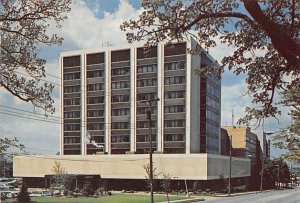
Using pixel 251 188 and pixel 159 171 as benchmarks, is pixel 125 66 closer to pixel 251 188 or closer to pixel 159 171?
pixel 159 171

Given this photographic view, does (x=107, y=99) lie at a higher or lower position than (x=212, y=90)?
lower

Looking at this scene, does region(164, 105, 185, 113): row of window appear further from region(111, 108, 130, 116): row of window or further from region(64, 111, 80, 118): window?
region(64, 111, 80, 118): window

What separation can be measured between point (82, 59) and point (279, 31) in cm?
7787

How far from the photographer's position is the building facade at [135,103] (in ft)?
286

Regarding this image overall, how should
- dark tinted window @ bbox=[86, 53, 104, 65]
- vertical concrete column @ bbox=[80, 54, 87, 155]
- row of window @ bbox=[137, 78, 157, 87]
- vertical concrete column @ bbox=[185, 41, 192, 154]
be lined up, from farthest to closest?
row of window @ bbox=[137, 78, 157, 87]
vertical concrete column @ bbox=[185, 41, 192, 154]
dark tinted window @ bbox=[86, 53, 104, 65]
vertical concrete column @ bbox=[80, 54, 87, 155]

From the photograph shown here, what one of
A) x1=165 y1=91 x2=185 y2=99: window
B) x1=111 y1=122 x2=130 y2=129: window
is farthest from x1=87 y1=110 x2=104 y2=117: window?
x1=165 y1=91 x2=185 y2=99: window

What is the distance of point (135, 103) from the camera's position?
92.0 metres

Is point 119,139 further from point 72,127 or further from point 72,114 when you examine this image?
point 72,114

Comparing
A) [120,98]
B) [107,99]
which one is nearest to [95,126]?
[107,99]

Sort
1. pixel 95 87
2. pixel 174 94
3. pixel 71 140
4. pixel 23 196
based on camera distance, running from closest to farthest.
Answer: pixel 23 196, pixel 174 94, pixel 95 87, pixel 71 140

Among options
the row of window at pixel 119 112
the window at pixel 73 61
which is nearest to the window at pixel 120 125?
the row of window at pixel 119 112

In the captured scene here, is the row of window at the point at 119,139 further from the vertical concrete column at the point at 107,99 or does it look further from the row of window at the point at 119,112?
the row of window at the point at 119,112

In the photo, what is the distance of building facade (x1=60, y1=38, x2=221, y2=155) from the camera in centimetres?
8731

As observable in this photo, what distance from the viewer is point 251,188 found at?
117 metres
